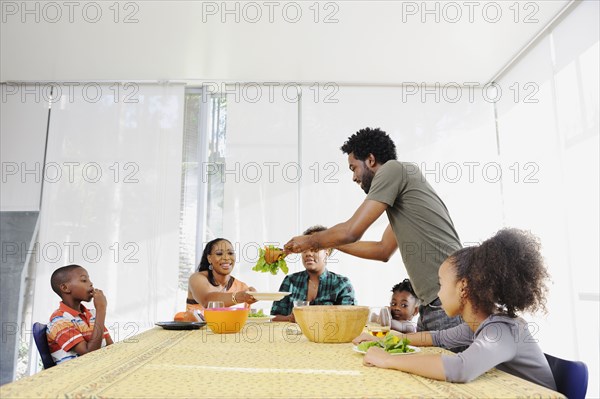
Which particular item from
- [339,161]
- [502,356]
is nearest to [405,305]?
[502,356]

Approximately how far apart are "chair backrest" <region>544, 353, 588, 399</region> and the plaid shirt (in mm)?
2003

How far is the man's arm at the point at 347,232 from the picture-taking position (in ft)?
6.21

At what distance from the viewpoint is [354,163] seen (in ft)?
7.57

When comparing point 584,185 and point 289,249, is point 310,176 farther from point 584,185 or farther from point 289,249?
point 289,249

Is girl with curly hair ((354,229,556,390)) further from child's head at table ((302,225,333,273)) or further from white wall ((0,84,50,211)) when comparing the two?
white wall ((0,84,50,211))

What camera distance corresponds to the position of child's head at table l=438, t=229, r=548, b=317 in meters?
1.23

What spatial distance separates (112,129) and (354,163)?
307 centimetres

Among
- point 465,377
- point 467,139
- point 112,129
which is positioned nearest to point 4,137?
point 112,129

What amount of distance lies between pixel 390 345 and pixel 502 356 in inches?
9.4

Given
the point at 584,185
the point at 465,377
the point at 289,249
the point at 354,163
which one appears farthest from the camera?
the point at 584,185
